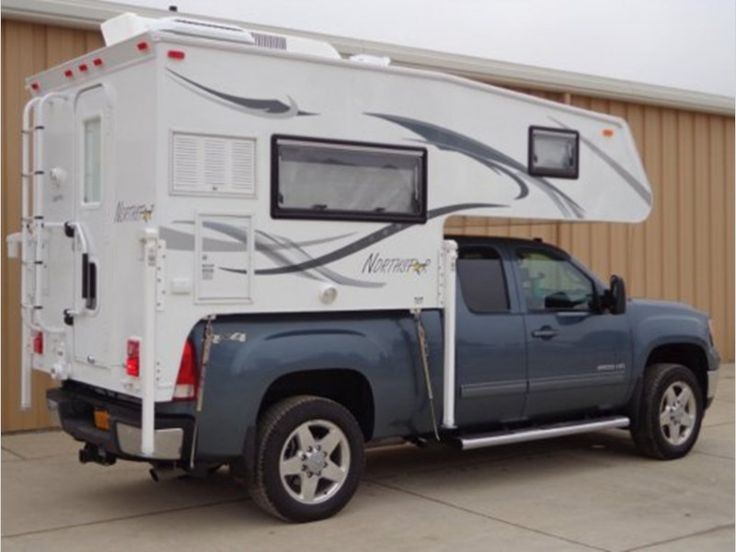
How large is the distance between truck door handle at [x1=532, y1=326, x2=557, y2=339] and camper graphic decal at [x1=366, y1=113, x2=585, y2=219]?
0.92 meters

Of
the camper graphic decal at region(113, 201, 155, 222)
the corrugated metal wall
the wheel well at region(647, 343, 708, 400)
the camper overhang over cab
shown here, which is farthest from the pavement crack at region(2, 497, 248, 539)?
the corrugated metal wall

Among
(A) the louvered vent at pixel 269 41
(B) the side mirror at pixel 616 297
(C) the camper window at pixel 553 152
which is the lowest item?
(B) the side mirror at pixel 616 297

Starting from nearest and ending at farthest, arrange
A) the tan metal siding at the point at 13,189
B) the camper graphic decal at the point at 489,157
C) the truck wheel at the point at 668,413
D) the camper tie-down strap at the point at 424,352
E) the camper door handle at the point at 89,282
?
the camper door handle at the point at 89,282 → the camper tie-down strap at the point at 424,352 → the camper graphic decal at the point at 489,157 → the truck wheel at the point at 668,413 → the tan metal siding at the point at 13,189

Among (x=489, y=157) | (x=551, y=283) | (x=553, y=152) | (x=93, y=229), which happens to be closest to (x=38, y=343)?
(x=93, y=229)

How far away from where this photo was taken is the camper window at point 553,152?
780cm

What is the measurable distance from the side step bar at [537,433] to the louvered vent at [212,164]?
95.6 inches

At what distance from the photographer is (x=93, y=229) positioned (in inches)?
259

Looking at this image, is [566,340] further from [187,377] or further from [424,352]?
[187,377]

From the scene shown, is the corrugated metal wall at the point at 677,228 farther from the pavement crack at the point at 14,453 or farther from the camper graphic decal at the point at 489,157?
the pavement crack at the point at 14,453

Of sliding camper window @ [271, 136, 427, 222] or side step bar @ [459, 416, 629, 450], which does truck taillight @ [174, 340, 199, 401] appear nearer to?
sliding camper window @ [271, 136, 427, 222]

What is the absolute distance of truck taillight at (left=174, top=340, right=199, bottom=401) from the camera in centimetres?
602

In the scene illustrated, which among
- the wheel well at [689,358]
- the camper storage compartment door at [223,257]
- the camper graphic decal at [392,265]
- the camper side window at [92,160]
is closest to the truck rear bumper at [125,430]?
the camper storage compartment door at [223,257]

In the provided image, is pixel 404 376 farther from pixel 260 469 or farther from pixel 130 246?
pixel 130 246

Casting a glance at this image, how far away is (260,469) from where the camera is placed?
6.27 metres
